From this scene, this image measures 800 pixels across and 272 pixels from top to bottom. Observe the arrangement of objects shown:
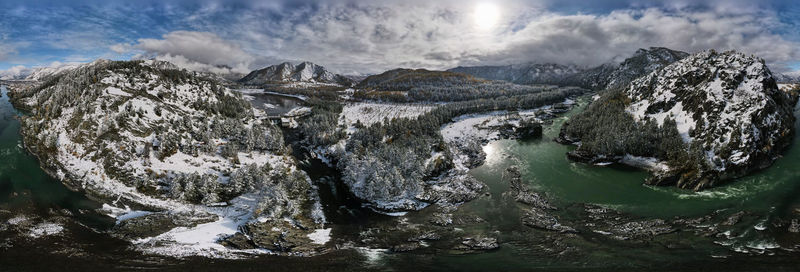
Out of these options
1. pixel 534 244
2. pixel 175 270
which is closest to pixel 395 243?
pixel 534 244

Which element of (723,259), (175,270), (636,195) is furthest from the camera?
(636,195)

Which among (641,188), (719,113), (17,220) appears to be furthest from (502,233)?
(719,113)

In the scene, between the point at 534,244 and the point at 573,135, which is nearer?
the point at 534,244

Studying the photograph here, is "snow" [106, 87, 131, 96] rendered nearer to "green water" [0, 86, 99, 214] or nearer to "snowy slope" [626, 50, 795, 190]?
"green water" [0, 86, 99, 214]

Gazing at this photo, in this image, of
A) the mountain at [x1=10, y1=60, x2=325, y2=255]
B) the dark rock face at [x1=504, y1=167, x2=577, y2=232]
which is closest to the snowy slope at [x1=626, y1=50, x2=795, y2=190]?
the dark rock face at [x1=504, y1=167, x2=577, y2=232]

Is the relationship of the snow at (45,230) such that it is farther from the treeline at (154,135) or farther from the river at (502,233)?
the treeline at (154,135)

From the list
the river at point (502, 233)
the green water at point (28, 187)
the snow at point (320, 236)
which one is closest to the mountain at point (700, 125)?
the river at point (502, 233)

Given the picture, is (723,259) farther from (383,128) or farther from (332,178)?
(383,128)
